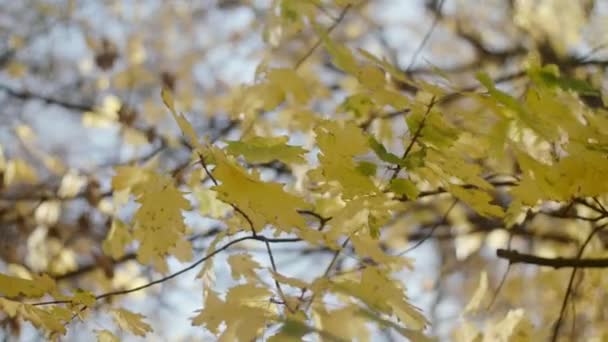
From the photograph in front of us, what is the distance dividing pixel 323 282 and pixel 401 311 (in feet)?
0.35

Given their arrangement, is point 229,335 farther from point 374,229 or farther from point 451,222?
point 451,222

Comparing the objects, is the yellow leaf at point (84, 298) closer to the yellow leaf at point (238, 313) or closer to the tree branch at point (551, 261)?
the yellow leaf at point (238, 313)

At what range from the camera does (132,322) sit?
849mm

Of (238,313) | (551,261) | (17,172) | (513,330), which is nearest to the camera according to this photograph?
(238,313)

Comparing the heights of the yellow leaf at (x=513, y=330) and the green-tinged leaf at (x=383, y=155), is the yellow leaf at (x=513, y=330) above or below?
below

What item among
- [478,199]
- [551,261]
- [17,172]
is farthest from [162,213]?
[17,172]

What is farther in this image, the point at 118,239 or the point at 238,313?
the point at 118,239

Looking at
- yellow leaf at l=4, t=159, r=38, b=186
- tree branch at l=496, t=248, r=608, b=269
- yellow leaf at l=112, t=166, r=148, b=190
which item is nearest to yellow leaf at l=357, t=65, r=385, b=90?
tree branch at l=496, t=248, r=608, b=269

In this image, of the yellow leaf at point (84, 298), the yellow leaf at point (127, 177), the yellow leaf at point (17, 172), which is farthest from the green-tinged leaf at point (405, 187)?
the yellow leaf at point (17, 172)

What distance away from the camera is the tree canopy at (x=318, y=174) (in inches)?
29.7

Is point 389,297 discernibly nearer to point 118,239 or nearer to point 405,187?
point 405,187

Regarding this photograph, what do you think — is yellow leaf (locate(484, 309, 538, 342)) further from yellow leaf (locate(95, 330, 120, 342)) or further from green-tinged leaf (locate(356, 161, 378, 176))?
yellow leaf (locate(95, 330, 120, 342))

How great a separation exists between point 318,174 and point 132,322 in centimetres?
26

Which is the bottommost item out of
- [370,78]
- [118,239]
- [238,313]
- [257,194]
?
[238,313]
